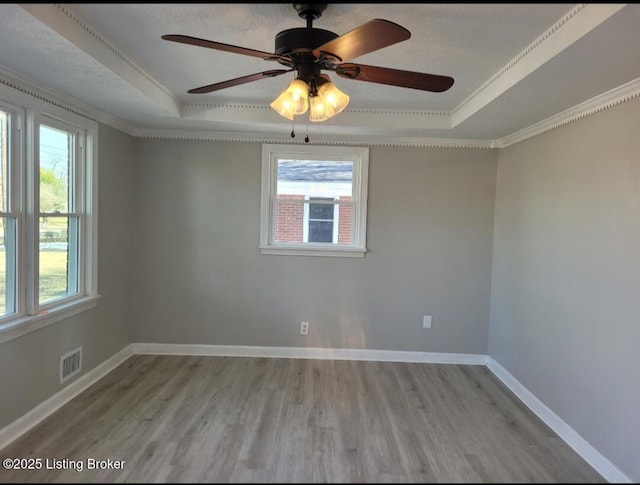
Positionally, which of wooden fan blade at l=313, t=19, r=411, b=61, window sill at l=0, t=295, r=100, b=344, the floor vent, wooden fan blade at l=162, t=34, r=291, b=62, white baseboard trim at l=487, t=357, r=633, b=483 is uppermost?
wooden fan blade at l=162, t=34, r=291, b=62

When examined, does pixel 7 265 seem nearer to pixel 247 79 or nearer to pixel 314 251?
pixel 247 79

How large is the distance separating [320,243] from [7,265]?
94.6 inches

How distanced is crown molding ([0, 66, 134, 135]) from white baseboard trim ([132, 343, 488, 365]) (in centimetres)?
210

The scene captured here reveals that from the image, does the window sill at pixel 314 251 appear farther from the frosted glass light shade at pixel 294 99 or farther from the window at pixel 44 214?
the frosted glass light shade at pixel 294 99

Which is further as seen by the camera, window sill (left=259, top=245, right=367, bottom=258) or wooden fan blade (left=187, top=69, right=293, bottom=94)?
window sill (left=259, top=245, right=367, bottom=258)

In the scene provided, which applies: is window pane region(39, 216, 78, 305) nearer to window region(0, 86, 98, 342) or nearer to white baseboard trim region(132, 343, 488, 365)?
window region(0, 86, 98, 342)

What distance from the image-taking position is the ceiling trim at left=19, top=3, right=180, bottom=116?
1.64 m

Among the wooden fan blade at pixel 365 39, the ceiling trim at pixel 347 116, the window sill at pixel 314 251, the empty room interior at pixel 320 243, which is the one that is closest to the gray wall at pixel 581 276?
the empty room interior at pixel 320 243

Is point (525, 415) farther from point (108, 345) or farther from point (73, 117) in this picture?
point (73, 117)

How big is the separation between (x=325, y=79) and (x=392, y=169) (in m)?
2.11

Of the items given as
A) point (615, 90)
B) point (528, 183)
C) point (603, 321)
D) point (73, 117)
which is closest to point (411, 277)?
point (528, 183)

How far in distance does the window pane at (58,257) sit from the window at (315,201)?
1.55m

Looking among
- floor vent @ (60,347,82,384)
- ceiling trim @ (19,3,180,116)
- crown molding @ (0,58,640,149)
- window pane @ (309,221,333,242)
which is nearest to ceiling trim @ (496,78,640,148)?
crown molding @ (0,58,640,149)

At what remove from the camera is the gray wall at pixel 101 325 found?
7.86 ft
